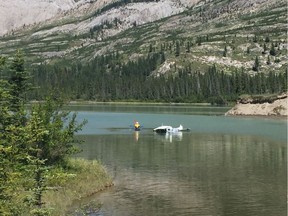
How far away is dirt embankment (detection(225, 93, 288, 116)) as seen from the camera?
493 feet

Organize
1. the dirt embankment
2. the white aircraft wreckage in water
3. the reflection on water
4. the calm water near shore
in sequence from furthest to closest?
the dirt embankment, the white aircraft wreckage in water, the calm water near shore, the reflection on water

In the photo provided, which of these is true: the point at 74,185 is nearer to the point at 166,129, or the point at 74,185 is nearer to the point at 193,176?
the point at 193,176

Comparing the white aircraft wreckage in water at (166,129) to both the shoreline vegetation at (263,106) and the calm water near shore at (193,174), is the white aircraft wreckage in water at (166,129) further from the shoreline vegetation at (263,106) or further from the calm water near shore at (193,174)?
the shoreline vegetation at (263,106)

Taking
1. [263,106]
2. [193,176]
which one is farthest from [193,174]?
[263,106]

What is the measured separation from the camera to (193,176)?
159 feet

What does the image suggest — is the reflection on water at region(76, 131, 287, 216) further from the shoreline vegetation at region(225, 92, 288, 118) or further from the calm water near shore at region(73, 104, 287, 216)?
the shoreline vegetation at region(225, 92, 288, 118)

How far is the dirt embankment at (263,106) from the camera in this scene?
150125 millimetres

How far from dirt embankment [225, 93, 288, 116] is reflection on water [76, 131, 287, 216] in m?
69.5

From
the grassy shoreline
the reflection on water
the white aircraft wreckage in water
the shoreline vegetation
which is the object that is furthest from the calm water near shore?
the shoreline vegetation

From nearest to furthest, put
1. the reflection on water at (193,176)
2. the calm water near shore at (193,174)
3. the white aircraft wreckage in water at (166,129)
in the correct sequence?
1. the reflection on water at (193,176)
2. the calm water near shore at (193,174)
3. the white aircraft wreckage in water at (166,129)

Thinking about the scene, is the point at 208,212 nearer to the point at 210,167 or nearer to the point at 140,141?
the point at 210,167

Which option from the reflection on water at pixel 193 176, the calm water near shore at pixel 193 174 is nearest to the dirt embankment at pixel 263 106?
the calm water near shore at pixel 193 174

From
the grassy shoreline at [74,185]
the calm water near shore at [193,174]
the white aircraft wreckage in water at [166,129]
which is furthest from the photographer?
the white aircraft wreckage in water at [166,129]

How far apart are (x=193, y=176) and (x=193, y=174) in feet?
3.71
